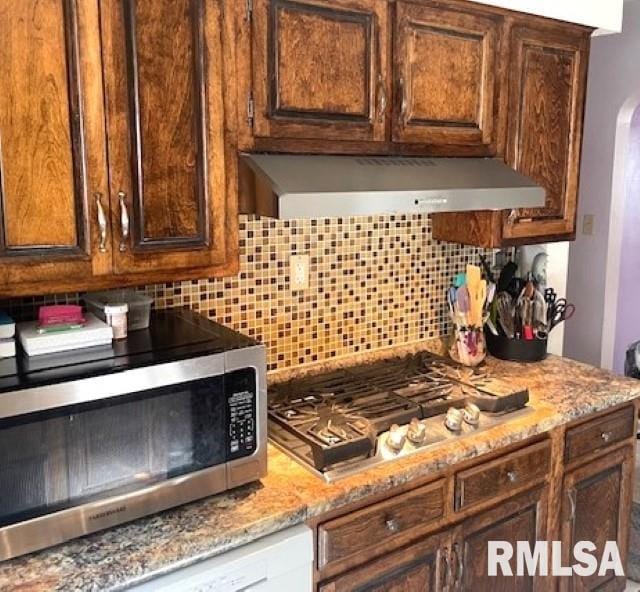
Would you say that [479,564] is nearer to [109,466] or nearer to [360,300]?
[360,300]

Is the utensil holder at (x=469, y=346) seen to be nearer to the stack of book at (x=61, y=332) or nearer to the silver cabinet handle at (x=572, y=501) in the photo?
the silver cabinet handle at (x=572, y=501)

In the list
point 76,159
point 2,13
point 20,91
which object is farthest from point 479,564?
point 2,13

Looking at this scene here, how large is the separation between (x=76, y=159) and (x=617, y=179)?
3214mm

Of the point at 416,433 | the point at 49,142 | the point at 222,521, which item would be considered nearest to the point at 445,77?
the point at 416,433

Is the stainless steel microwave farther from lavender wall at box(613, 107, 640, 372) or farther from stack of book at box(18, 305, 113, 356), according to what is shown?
lavender wall at box(613, 107, 640, 372)

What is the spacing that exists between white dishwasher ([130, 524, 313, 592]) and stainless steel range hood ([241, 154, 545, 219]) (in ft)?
2.43

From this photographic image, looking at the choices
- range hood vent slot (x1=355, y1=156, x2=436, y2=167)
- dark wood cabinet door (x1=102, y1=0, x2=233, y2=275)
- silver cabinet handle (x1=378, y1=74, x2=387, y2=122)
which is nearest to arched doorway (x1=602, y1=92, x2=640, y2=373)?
range hood vent slot (x1=355, y1=156, x2=436, y2=167)

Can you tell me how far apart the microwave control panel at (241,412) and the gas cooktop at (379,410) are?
8.3 inches

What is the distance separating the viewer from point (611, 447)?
2246 millimetres

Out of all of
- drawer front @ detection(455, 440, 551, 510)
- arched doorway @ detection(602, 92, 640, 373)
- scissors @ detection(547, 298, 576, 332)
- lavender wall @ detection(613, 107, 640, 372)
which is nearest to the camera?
drawer front @ detection(455, 440, 551, 510)

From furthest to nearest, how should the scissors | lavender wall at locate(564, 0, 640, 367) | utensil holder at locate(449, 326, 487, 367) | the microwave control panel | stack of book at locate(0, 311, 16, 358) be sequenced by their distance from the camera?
lavender wall at locate(564, 0, 640, 367) → the scissors → utensil holder at locate(449, 326, 487, 367) → the microwave control panel → stack of book at locate(0, 311, 16, 358)

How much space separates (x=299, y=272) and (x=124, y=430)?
0.95 meters

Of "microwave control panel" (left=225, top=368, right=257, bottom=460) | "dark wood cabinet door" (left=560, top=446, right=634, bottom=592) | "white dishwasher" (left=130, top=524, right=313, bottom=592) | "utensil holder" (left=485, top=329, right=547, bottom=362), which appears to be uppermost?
"microwave control panel" (left=225, top=368, right=257, bottom=460)

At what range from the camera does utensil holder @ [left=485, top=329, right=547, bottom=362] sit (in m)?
2.46
